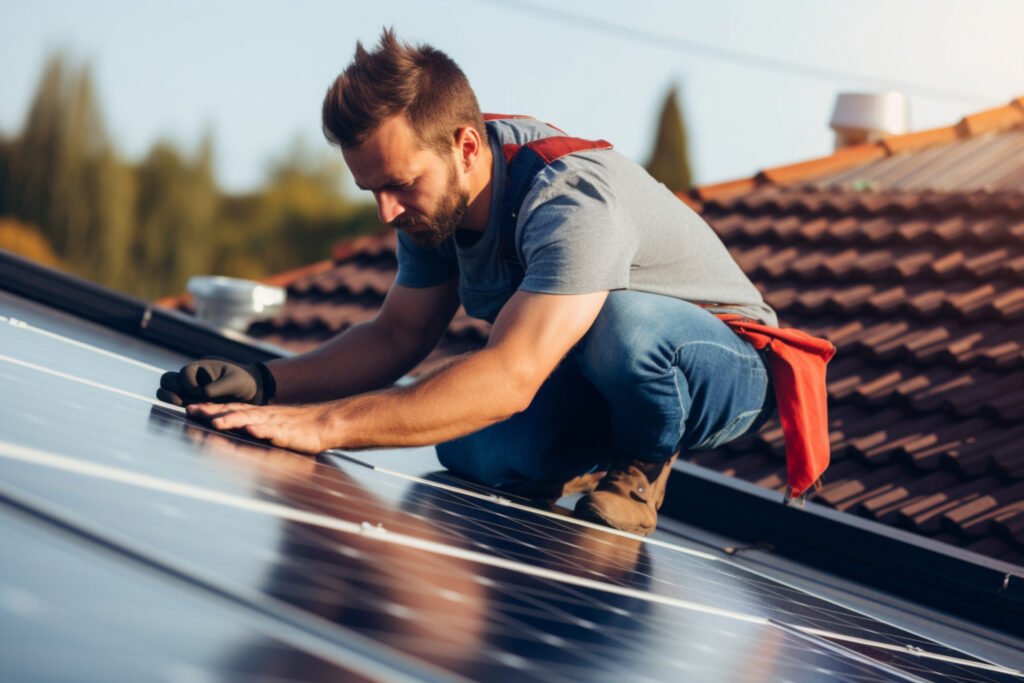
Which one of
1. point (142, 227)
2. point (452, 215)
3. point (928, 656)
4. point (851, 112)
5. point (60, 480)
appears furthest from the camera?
point (142, 227)

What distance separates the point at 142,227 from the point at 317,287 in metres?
17.9

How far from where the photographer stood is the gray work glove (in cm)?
267

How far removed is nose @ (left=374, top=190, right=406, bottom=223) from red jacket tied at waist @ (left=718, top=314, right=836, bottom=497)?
974 mm

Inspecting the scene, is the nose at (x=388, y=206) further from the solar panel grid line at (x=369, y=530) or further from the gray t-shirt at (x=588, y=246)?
the solar panel grid line at (x=369, y=530)

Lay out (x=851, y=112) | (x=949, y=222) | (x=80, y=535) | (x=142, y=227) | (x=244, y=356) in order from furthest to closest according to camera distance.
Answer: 1. (x=142, y=227)
2. (x=851, y=112)
3. (x=949, y=222)
4. (x=244, y=356)
5. (x=80, y=535)

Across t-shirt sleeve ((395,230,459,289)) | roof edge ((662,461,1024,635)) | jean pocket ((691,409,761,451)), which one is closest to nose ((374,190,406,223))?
t-shirt sleeve ((395,230,459,289))

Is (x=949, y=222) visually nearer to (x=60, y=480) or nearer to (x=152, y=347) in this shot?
(x=152, y=347)

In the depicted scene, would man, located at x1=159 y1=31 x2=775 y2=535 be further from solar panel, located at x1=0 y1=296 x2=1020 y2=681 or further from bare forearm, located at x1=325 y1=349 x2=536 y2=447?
solar panel, located at x1=0 y1=296 x2=1020 y2=681

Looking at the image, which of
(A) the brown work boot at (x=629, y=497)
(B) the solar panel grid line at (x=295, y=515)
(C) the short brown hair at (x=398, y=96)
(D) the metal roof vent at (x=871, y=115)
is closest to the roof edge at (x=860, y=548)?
(A) the brown work boot at (x=629, y=497)

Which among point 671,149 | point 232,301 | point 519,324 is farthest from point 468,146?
point 671,149

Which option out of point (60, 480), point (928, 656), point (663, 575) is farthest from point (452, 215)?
point (60, 480)

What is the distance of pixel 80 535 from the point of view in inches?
41.4

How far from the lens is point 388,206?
2.81 m

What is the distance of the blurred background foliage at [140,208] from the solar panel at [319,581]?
866 inches
